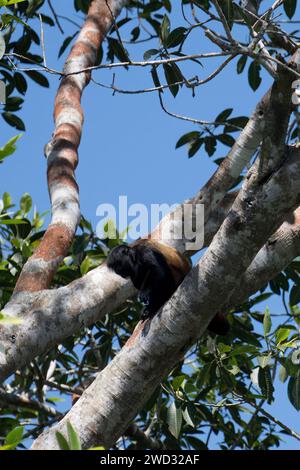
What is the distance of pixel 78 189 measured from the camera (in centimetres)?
577

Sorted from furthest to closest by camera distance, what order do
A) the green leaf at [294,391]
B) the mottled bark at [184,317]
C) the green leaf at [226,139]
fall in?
the green leaf at [226,139]
the green leaf at [294,391]
the mottled bark at [184,317]

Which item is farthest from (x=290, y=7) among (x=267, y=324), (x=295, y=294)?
(x=267, y=324)

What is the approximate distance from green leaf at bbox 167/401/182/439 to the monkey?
63 cm

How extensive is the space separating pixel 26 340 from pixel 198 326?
995 mm

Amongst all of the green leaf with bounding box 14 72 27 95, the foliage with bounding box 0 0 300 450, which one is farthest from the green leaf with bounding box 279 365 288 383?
the green leaf with bounding box 14 72 27 95

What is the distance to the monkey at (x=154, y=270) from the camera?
5.66 meters

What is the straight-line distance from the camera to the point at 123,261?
5.66 meters

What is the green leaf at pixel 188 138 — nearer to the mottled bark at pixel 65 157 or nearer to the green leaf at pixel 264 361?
the mottled bark at pixel 65 157

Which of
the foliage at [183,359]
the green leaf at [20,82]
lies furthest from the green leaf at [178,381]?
the green leaf at [20,82]

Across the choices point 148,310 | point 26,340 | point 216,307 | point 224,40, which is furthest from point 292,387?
point 224,40

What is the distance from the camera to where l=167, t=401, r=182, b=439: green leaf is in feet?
18.6

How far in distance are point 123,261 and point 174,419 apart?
118 centimetres

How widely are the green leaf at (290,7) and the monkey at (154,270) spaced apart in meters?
2.29

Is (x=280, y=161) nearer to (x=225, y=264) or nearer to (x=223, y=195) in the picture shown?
(x=225, y=264)
